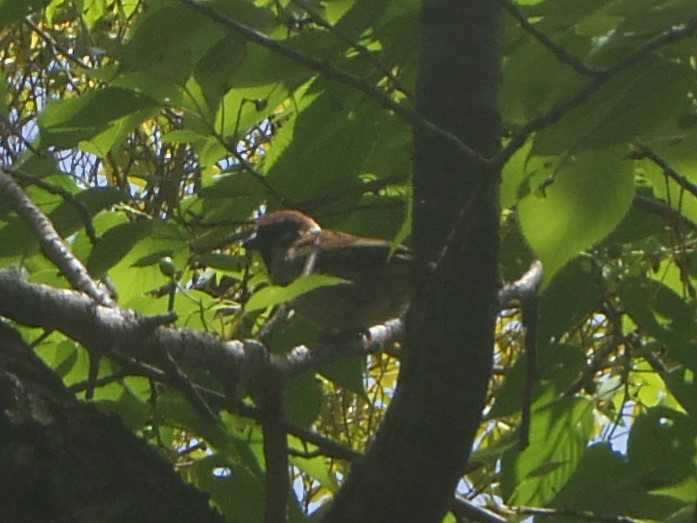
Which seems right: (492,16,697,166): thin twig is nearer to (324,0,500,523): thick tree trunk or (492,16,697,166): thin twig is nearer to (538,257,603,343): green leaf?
(324,0,500,523): thick tree trunk

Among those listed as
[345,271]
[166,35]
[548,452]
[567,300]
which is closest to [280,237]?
[345,271]

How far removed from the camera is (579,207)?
1.36 meters

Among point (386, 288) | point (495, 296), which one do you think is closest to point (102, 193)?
point (495, 296)

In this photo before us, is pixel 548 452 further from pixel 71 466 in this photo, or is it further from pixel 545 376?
pixel 71 466

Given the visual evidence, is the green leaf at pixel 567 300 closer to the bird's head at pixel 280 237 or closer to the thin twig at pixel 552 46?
the bird's head at pixel 280 237

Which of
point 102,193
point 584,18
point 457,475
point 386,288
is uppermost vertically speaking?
point 386,288

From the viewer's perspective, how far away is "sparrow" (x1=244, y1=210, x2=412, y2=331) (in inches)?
130

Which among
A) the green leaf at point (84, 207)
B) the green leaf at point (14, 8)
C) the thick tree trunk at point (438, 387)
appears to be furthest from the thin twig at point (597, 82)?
the green leaf at point (84, 207)

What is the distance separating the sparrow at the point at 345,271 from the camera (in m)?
3.30

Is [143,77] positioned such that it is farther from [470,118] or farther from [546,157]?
[546,157]

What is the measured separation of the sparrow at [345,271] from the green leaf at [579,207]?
1.75 meters

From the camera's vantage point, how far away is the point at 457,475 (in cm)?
152

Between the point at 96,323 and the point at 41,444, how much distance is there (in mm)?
235

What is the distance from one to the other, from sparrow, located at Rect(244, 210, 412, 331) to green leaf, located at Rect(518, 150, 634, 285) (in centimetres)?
175
